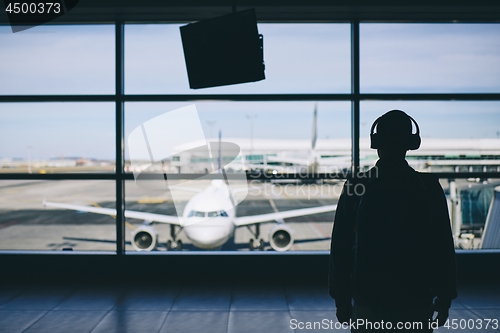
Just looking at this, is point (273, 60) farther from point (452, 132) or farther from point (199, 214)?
point (199, 214)

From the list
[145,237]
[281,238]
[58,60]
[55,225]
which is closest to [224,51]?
[58,60]

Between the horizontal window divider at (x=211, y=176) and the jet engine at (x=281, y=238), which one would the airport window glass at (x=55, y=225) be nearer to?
the horizontal window divider at (x=211, y=176)

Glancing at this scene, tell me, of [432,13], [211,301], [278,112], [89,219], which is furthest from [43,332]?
[89,219]

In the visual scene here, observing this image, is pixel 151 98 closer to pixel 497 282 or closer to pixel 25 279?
pixel 25 279

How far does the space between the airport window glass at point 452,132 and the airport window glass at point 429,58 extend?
186 mm

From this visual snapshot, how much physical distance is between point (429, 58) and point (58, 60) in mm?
4469

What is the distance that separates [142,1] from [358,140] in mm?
2638

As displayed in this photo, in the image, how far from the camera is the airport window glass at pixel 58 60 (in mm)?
3949

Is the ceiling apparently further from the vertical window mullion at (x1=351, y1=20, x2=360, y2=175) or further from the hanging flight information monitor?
the hanging flight information monitor

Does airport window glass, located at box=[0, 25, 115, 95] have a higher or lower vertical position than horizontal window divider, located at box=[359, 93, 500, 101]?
higher

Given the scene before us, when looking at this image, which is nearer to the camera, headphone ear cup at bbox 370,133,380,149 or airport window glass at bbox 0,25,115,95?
headphone ear cup at bbox 370,133,380,149

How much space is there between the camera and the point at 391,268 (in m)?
1.28

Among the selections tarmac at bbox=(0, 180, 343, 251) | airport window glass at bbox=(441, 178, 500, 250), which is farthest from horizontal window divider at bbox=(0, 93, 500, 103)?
airport window glass at bbox=(441, 178, 500, 250)

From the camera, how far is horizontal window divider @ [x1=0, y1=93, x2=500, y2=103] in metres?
3.86
